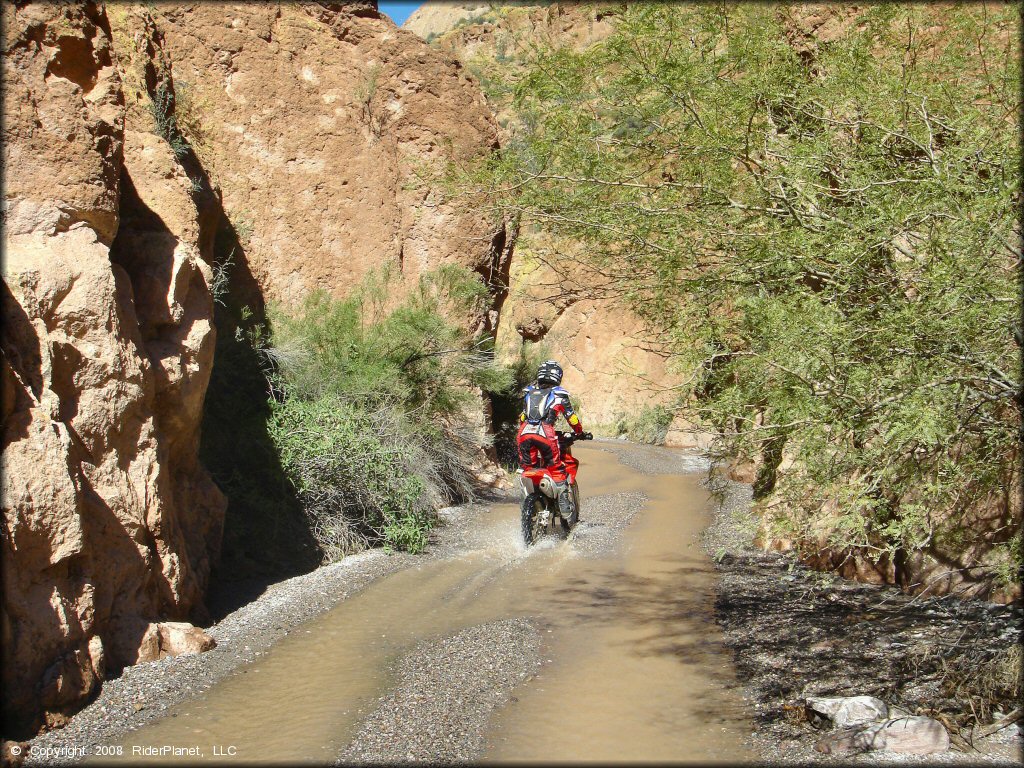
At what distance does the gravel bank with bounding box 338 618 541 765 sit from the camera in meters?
4.54

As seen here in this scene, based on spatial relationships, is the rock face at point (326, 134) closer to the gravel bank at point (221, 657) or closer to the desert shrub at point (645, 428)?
the gravel bank at point (221, 657)

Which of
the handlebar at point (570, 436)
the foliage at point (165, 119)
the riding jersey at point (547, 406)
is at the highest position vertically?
the foliage at point (165, 119)

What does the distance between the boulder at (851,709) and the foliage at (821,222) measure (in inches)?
31.2

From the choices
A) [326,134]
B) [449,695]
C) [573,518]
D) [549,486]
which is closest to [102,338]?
[449,695]

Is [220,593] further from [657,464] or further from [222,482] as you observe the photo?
[657,464]

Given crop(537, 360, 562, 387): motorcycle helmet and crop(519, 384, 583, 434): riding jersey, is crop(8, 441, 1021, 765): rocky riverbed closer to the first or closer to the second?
crop(519, 384, 583, 434): riding jersey

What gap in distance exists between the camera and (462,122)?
47.3ft

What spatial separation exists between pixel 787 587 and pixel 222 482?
5.52 m

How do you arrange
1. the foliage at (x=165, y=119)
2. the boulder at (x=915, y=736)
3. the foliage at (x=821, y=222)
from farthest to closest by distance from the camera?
the foliage at (x=165, y=119) < the boulder at (x=915, y=736) < the foliage at (x=821, y=222)

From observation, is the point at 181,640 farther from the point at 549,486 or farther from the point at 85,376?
the point at 549,486

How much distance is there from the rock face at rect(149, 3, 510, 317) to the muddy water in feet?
17.2

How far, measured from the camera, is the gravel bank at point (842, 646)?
4.46 metres

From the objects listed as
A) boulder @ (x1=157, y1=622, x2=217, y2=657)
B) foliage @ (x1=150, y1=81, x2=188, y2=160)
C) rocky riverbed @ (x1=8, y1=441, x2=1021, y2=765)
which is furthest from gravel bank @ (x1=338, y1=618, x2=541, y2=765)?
foliage @ (x1=150, y1=81, x2=188, y2=160)

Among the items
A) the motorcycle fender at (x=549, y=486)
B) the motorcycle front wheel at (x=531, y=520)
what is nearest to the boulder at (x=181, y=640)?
the motorcycle front wheel at (x=531, y=520)
